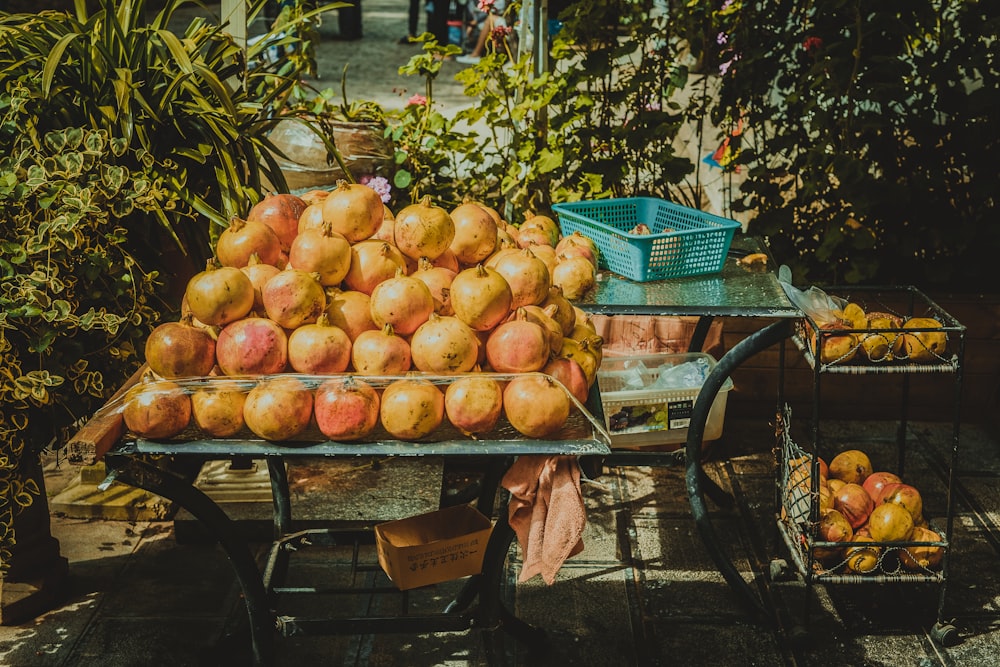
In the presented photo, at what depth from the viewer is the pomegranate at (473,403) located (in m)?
2.27

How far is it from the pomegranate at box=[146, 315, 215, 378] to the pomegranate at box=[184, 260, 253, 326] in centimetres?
5

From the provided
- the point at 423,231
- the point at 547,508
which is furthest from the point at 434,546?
the point at 423,231

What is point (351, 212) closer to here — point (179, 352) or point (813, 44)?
point (179, 352)

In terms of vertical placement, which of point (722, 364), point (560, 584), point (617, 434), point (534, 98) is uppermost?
point (534, 98)

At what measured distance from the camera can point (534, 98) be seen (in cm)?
430

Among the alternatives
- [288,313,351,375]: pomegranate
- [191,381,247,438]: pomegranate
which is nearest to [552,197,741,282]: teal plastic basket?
[288,313,351,375]: pomegranate

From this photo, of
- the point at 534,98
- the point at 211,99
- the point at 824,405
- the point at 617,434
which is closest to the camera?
the point at 211,99

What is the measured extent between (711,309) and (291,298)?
1.29 metres

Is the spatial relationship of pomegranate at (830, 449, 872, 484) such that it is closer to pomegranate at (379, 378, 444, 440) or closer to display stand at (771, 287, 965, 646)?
display stand at (771, 287, 965, 646)

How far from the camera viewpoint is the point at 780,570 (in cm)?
348

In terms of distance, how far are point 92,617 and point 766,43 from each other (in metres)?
3.70

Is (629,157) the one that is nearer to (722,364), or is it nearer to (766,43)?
(766,43)

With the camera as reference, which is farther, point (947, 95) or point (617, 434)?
point (947, 95)

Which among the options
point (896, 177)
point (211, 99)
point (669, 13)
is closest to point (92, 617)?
point (211, 99)
